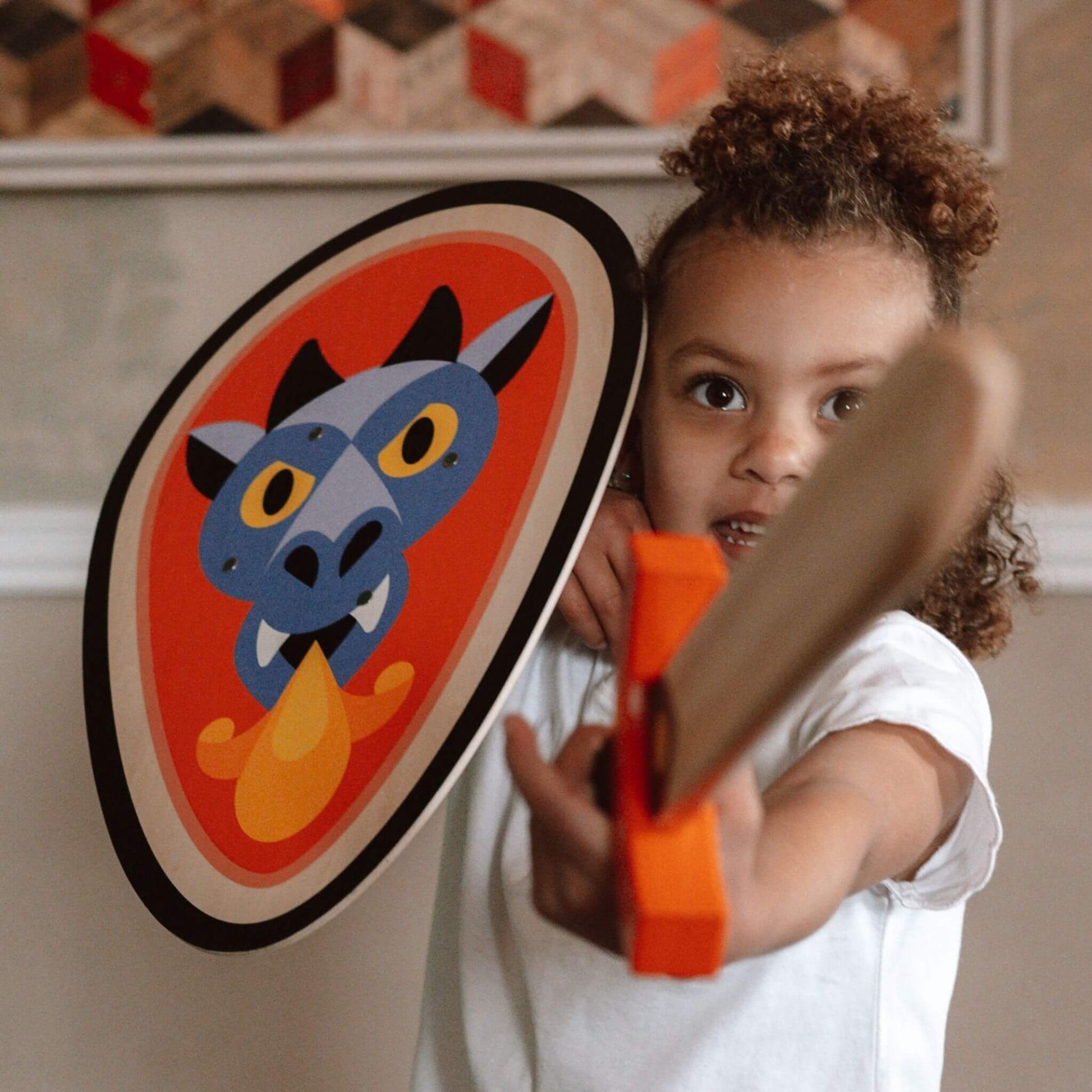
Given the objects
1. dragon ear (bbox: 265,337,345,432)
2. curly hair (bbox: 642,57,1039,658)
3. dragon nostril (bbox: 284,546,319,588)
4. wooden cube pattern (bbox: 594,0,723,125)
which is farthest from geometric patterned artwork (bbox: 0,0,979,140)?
dragon nostril (bbox: 284,546,319,588)

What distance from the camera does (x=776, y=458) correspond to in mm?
508

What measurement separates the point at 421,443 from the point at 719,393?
0.14m

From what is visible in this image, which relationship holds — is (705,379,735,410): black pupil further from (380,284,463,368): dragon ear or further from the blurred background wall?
the blurred background wall

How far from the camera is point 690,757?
0.21 m

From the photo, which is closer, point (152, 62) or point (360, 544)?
point (360, 544)

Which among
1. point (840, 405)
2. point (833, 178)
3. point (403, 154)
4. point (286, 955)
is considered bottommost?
point (286, 955)

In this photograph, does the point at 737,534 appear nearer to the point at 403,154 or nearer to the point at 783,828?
the point at 783,828

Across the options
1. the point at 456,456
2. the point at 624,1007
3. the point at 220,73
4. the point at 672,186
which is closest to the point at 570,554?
the point at 456,456

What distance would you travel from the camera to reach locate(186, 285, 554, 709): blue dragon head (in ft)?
1.70

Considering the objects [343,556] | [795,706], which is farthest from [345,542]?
[795,706]

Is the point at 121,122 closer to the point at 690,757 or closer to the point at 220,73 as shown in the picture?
the point at 220,73

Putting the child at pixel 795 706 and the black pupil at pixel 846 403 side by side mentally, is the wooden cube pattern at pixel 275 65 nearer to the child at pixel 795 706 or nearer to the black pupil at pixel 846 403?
the child at pixel 795 706

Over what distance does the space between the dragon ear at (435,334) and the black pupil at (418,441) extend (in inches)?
1.5

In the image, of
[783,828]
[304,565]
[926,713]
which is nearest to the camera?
[783,828]
